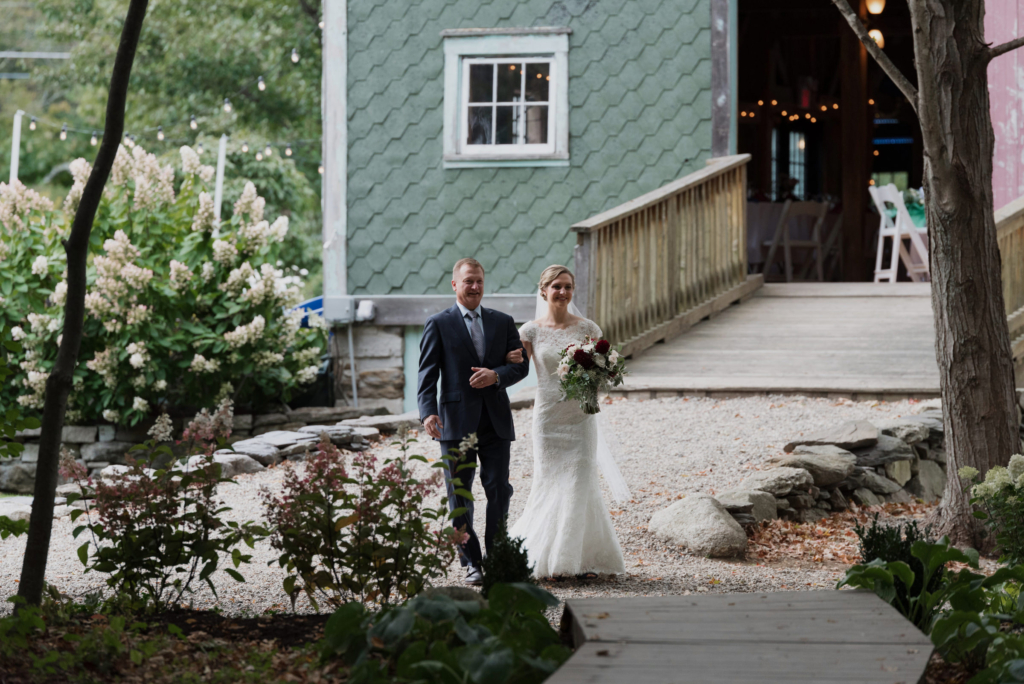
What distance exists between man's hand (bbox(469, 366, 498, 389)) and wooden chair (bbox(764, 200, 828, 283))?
8487 millimetres

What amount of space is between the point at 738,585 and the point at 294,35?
Result: 16.5 metres

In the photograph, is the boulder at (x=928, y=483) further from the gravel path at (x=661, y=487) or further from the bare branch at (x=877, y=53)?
the bare branch at (x=877, y=53)

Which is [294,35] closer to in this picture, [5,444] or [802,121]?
[802,121]

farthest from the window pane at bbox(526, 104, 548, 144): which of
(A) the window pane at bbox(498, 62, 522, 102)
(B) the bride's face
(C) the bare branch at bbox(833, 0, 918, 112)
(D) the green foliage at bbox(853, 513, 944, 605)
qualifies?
(D) the green foliage at bbox(853, 513, 944, 605)

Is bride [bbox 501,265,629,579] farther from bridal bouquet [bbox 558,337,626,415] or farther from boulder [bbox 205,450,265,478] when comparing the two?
boulder [bbox 205,450,265,478]

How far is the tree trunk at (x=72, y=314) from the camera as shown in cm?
324

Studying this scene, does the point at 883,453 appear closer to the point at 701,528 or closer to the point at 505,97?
the point at 701,528

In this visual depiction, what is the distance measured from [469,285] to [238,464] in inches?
151

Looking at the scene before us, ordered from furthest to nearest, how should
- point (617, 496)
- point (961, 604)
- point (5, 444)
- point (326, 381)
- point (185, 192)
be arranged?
point (326, 381) < point (185, 192) < point (617, 496) < point (5, 444) < point (961, 604)

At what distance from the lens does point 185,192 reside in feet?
33.9

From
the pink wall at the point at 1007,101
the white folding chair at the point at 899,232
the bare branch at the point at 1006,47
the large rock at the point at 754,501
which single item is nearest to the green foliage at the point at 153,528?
the large rock at the point at 754,501

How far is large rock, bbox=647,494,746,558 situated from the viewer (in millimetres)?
5566

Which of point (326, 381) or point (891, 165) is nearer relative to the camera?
point (326, 381)

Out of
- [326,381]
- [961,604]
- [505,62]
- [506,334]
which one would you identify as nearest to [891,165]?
[505,62]
